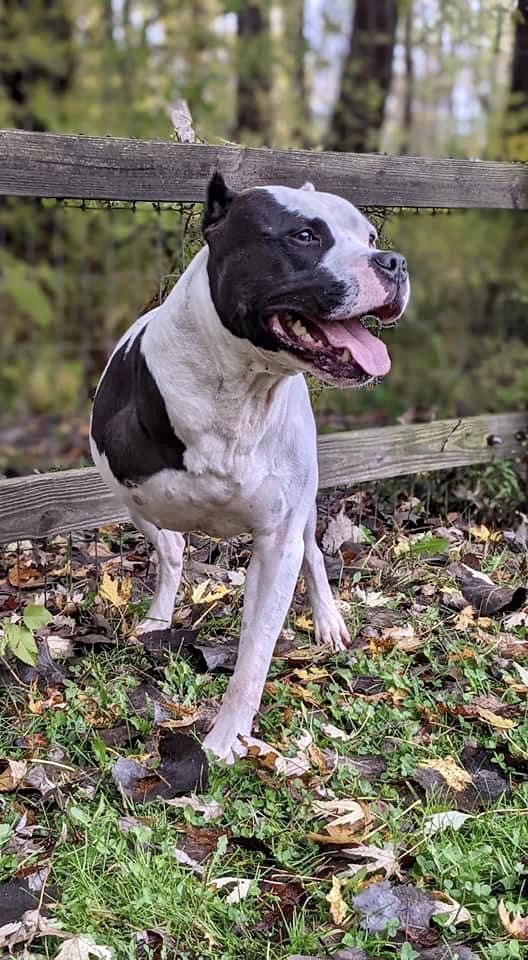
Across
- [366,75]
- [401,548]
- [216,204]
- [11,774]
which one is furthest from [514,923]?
[366,75]

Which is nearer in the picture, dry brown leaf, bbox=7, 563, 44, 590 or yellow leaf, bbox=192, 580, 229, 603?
yellow leaf, bbox=192, 580, 229, 603

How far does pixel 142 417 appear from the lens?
3330 millimetres

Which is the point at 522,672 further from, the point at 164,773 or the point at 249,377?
the point at 249,377

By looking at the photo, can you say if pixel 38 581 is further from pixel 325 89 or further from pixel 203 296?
pixel 325 89

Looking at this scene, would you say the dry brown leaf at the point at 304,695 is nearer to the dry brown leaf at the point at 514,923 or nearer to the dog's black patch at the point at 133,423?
the dog's black patch at the point at 133,423

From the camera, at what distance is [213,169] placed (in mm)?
4125

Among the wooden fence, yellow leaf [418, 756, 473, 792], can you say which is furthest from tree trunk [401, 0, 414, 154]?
yellow leaf [418, 756, 473, 792]

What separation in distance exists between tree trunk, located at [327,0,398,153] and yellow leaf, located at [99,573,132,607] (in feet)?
22.0

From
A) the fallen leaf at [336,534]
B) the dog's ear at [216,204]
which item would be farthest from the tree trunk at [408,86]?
the dog's ear at [216,204]

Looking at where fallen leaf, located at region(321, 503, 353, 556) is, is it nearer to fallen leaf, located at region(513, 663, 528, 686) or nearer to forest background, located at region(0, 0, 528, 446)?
fallen leaf, located at region(513, 663, 528, 686)

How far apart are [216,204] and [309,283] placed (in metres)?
0.44

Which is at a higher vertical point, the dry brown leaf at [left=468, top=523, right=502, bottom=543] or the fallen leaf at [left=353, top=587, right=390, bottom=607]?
the fallen leaf at [left=353, top=587, right=390, bottom=607]

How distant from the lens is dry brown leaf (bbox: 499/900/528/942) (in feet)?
7.90

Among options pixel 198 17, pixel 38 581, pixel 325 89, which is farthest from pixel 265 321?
pixel 325 89
